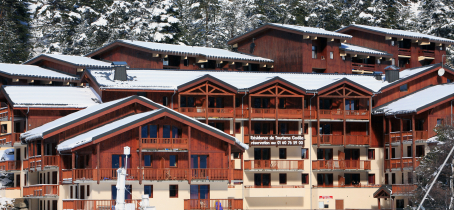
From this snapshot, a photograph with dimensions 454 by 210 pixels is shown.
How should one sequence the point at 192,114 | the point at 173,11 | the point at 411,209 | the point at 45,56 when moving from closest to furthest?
1. the point at 411,209
2. the point at 192,114
3. the point at 45,56
4. the point at 173,11

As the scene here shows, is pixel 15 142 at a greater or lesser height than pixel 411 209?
greater

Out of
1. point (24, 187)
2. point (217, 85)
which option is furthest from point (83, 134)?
point (217, 85)

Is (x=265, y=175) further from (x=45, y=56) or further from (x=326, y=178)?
(x=45, y=56)

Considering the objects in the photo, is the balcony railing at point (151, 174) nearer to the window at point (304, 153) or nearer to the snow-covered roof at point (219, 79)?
the snow-covered roof at point (219, 79)

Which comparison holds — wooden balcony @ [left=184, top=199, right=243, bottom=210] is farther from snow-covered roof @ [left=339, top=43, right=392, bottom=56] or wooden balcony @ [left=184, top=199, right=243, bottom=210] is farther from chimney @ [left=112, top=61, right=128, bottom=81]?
snow-covered roof @ [left=339, top=43, right=392, bottom=56]

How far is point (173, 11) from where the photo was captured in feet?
306

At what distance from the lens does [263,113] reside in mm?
68188

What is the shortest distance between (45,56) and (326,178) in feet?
Answer: 91.0

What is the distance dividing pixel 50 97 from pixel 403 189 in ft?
92.1

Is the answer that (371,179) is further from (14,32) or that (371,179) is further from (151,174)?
(14,32)

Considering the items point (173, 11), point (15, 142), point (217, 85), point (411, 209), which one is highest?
point (173, 11)

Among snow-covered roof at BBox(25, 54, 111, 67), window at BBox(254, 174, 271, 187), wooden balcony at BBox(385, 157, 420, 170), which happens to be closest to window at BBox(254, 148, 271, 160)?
window at BBox(254, 174, 271, 187)

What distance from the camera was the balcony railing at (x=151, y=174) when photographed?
54.2 m

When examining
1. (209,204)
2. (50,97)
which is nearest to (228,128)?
(209,204)
